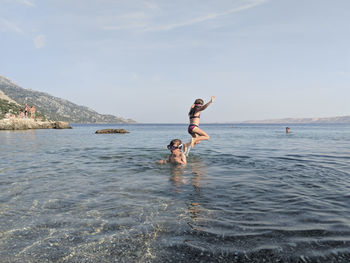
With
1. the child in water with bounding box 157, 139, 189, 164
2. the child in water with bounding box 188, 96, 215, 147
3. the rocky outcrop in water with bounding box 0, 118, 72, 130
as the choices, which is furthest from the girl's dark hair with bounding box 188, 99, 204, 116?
the rocky outcrop in water with bounding box 0, 118, 72, 130

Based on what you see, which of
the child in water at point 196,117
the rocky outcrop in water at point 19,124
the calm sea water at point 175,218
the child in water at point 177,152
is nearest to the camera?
the calm sea water at point 175,218

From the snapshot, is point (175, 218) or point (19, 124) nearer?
point (175, 218)

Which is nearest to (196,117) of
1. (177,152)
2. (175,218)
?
(177,152)

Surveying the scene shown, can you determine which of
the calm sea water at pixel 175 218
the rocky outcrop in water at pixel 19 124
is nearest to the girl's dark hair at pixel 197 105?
the calm sea water at pixel 175 218

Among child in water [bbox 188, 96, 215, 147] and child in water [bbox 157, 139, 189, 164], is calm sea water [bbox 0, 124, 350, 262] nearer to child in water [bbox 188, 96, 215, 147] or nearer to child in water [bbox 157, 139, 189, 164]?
child in water [bbox 157, 139, 189, 164]

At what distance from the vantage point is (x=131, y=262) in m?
3.16

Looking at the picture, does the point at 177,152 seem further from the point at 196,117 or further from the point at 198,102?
the point at 198,102

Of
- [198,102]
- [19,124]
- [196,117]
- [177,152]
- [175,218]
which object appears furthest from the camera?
[19,124]

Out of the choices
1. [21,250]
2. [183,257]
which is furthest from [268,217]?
[21,250]

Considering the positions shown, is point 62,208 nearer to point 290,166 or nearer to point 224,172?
point 224,172

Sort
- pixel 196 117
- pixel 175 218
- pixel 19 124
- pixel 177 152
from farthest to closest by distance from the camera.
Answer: pixel 19 124 → pixel 196 117 → pixel 177 152 → pixel 175 218

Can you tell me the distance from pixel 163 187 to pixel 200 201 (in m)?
1.73

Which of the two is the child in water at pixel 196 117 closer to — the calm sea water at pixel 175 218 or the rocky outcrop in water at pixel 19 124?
the calm sea water at pixel 175 218

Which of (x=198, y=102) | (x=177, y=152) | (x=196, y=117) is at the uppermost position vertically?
(x=198, y=102)
